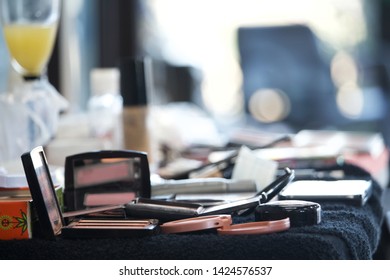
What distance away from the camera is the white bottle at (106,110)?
3.47ft

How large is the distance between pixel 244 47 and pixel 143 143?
7.22ft

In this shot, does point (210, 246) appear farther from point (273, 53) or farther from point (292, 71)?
point (292, 71)

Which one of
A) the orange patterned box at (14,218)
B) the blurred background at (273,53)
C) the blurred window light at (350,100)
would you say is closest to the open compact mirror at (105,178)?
the orange patterned box at (14,218)

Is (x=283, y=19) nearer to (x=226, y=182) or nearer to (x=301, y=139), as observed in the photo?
(x=301, y=139)

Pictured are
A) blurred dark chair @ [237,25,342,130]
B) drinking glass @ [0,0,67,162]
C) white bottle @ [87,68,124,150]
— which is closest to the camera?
drinking glass @ [0,0,67,162]

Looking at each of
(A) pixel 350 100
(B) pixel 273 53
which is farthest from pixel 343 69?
(B) pixel 273 53

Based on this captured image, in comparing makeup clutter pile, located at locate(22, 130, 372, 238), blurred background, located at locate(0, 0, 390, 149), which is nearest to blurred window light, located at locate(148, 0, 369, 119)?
blurred background, located at locate(0, 0, 390, 149)

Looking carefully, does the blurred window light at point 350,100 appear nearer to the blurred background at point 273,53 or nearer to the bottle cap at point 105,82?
the blurred background at point 273,53

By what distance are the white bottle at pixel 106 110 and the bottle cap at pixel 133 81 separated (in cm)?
3

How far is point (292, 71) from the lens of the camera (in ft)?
11.0

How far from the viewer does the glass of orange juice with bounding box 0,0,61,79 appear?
0.92m

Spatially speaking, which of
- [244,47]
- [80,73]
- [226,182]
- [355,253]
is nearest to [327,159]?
[226,182]

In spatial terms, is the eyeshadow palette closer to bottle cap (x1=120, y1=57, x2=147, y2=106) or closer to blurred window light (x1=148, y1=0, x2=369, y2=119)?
bottle cap (x1=120, y1=57, x2=147, y2=106)

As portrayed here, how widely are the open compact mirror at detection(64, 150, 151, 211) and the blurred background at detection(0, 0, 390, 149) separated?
7.01 ft
